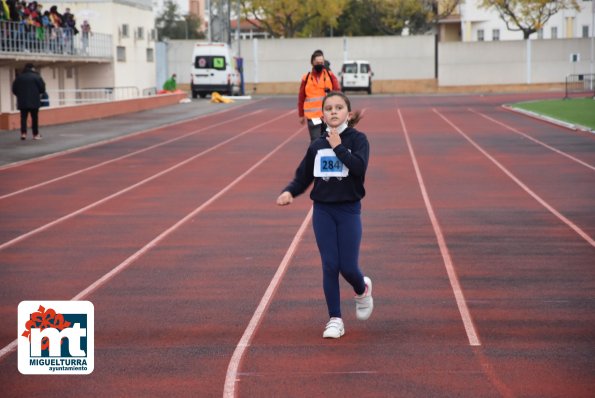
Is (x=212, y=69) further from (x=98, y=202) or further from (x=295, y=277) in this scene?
(x=295, y=277)

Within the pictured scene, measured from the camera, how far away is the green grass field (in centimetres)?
3319

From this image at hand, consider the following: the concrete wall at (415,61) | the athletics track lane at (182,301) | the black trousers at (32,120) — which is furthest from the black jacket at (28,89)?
the concrete wall at (415,61)

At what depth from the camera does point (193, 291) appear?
31.4 ft

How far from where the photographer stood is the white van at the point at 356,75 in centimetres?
6656

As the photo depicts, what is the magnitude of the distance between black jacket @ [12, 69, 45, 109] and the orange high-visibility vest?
1422 centimetres

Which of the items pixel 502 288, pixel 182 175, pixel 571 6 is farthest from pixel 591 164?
pixel 571 6

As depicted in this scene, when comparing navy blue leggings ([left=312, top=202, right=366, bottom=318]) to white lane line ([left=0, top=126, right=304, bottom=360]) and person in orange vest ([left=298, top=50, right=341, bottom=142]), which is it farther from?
person in orange vest ([left=298, top=50, right=341, bottom=142])

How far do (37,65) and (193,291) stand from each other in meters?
40.9

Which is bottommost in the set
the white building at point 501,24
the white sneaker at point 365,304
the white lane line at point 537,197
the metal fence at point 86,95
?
the white lane line at point 537,197

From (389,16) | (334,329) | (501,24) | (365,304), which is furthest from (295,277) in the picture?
(501,24)

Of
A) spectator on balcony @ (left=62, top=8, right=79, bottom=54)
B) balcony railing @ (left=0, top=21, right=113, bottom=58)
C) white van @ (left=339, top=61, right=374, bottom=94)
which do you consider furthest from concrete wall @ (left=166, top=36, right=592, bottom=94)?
spectator on balcony @ (left=62, top=8, right=79, bottom=54)

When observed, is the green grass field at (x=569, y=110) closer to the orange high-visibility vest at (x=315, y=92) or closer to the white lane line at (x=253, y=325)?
the orange high-visibility vest at (x=315, y=92)

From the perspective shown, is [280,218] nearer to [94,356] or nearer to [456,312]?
[456,312]

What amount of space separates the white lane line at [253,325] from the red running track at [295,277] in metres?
0.02
